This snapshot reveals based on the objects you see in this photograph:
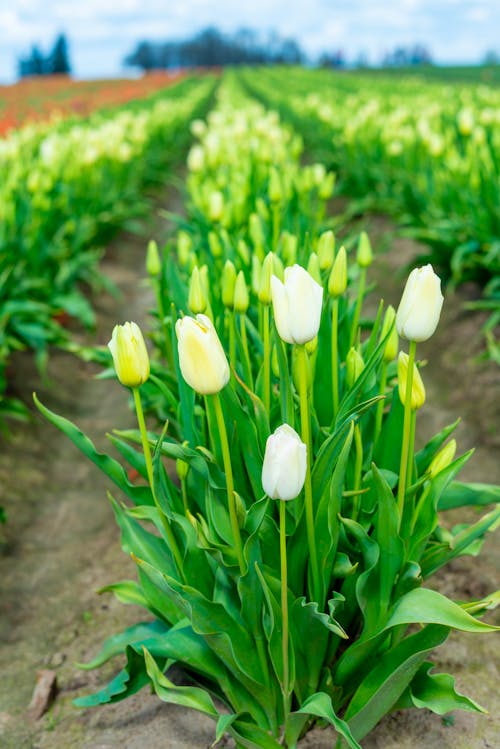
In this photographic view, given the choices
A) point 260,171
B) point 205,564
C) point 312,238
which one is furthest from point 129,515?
point 260,171

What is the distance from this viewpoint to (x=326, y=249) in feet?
8.11

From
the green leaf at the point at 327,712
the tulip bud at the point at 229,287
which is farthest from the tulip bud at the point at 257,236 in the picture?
the green leaf at the point at 327,712

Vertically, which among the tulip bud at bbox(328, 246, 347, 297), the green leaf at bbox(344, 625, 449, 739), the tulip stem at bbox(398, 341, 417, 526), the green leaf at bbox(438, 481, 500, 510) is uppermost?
the tulip bud at bbox(328, 246, 347, 297)

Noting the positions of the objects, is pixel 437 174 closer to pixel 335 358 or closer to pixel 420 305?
pixel 335 358

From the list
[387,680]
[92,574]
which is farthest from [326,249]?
[92,574]

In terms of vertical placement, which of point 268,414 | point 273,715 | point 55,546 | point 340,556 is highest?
point 268,414

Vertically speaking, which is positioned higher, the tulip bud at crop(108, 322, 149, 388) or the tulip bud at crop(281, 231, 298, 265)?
the tulip bud at crop(108, 322, 149, 388)

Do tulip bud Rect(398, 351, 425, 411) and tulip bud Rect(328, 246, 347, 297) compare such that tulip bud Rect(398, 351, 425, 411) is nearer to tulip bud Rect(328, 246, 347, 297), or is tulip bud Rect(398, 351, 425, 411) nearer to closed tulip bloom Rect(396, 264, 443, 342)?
closed tulip bloom Rect(396, 264, 443, 342)

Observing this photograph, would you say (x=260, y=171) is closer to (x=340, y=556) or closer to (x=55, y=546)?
(x=55, y=546)

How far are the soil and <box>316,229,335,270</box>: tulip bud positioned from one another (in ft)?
4.01

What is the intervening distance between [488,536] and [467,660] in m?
0.89

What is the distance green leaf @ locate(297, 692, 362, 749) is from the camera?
70.8 inches

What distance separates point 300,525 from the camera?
78.6 inches

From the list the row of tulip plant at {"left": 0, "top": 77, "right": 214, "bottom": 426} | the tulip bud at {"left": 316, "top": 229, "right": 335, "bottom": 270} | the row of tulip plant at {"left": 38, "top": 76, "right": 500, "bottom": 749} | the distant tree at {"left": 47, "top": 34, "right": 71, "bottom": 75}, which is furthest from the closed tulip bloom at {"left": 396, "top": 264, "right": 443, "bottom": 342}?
the distant tree at {"left": 47, "top": 34, "right": 71, "bottom": 75}
